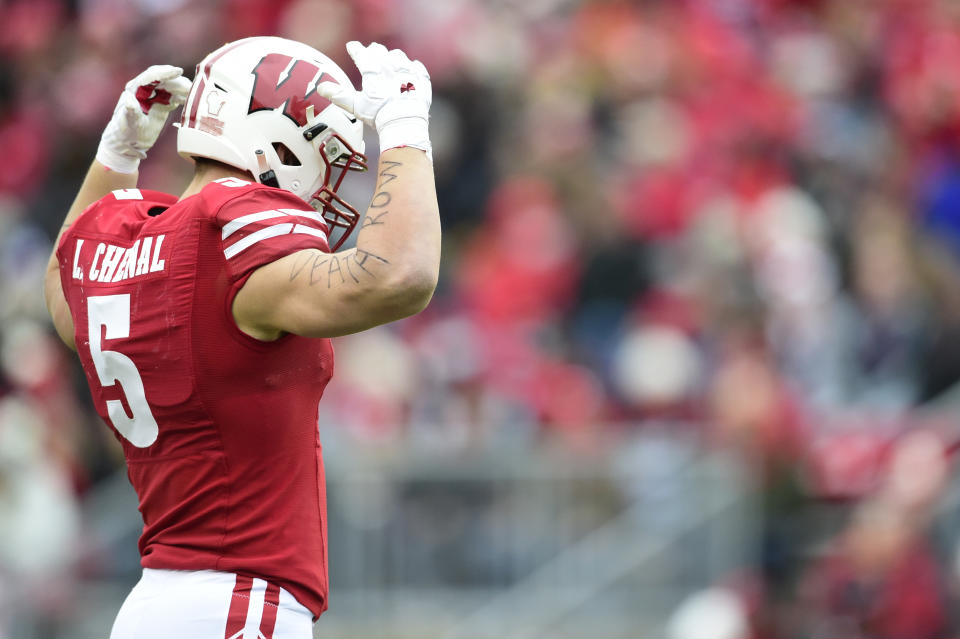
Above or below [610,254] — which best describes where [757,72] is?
above

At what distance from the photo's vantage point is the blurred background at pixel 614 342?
24.0 ft

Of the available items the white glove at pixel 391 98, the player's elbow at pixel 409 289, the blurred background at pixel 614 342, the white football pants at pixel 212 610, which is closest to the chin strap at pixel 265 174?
the white glove at pixel 391 98

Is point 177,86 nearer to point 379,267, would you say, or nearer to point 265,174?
point 265,174

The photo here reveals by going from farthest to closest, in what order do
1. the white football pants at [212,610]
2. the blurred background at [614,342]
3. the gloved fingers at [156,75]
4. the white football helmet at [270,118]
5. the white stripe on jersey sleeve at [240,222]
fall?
1. the blurred background at [614,342]
2. the gloved fingers at [156,75]
3. the white football helmet at [270,118]
4. the white football pants at [212,610]
5. the white stripe on jersey sleeve at [240,222]

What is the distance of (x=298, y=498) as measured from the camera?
3.10 m

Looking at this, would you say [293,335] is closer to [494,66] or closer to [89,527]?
[89,527]

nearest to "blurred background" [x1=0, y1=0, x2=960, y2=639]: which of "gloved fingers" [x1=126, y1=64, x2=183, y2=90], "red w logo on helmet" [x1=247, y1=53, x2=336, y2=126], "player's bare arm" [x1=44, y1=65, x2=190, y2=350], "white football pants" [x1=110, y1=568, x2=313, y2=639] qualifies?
"player's bare arm" [x1=44, y1=65, x2=190, y2=350]

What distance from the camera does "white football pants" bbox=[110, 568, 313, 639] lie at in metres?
2.99

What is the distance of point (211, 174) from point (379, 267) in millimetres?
650

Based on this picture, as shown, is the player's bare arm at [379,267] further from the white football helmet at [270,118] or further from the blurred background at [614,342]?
the blurred background at [614,342]

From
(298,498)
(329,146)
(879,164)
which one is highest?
(879,164)

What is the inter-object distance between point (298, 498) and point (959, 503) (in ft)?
15.6

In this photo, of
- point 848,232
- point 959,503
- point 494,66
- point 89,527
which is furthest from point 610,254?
point 89,527

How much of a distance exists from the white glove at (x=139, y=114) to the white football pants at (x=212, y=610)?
1.27m
